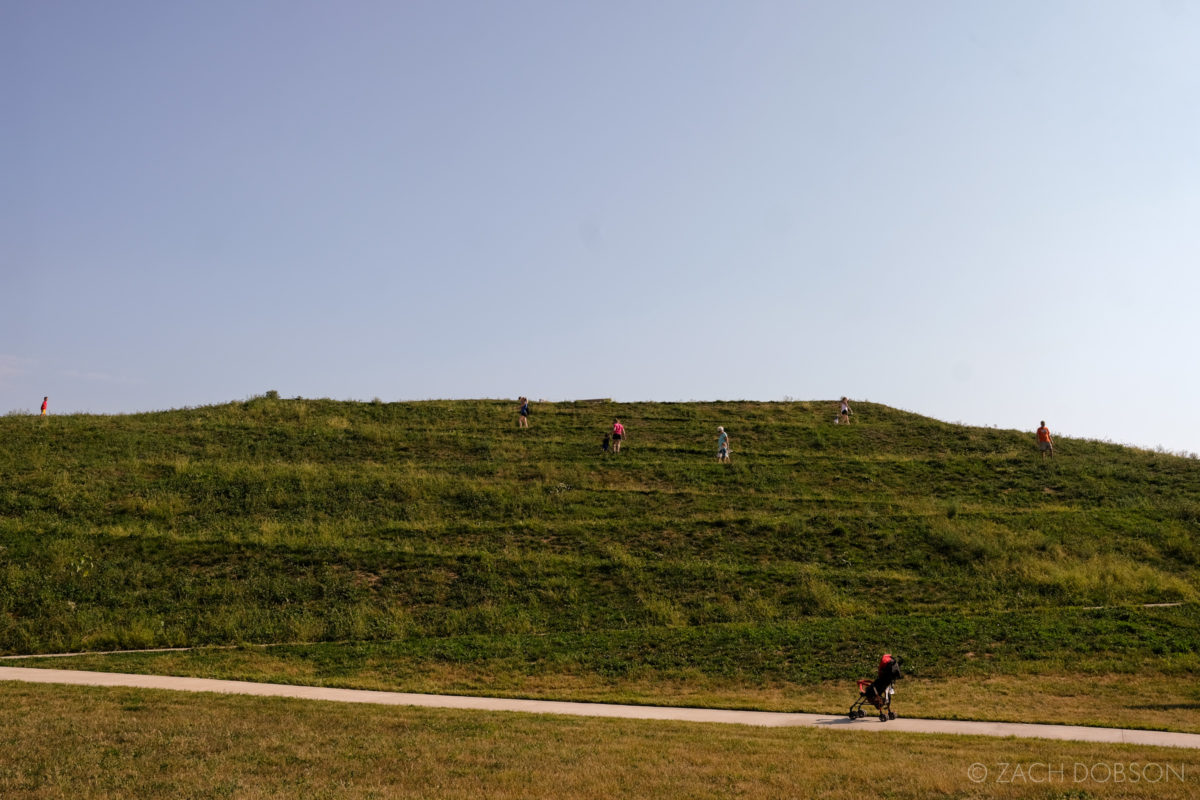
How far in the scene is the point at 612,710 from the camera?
1594 centimetres

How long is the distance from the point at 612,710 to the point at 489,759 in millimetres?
4882

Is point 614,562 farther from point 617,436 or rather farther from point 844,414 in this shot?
point 844,414

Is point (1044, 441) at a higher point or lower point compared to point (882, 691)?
higher

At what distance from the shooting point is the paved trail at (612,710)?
44.7 ft

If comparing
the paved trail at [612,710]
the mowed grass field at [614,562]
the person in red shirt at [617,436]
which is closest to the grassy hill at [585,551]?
the mowed grass field at [614,562]

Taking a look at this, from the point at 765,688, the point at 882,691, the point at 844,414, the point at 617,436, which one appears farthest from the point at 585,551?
the point at 844,414

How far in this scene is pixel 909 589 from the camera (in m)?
25.4

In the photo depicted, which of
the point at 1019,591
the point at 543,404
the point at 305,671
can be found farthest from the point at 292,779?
the point at 543,404

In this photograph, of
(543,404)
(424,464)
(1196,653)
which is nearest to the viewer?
(1196,653)

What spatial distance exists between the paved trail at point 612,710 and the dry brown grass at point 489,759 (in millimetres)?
977

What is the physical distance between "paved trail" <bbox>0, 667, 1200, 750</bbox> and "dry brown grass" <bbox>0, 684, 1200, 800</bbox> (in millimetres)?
977

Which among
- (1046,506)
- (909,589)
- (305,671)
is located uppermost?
(1046,506)

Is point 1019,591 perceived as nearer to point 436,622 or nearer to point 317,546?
point 436,622

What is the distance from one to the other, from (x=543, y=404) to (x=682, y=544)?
21.5 meters
